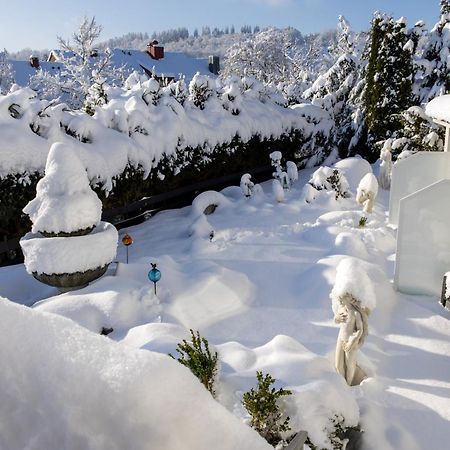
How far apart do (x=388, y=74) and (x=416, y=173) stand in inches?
404

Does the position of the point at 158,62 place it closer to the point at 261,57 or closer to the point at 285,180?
the point at 261,57

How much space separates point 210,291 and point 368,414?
14.1ft

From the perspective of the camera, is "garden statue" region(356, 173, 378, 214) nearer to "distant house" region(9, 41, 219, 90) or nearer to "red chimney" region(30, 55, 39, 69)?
"distant house" region(9, 41, 219, 90)

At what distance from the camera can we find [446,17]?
71.2ft

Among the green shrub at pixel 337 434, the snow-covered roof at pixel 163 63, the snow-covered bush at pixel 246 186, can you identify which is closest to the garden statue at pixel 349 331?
the green shrub at pixel 337 434

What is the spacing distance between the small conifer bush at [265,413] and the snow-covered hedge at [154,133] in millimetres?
8677

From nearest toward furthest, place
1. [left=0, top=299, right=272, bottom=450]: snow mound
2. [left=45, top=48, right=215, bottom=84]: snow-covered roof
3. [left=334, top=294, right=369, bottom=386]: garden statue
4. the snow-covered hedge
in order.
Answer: [left=0, top=299, right=272, bottom=450]: snow mound
[left=334, top=294, right=369, bottom=386]: garden statue
the snow-covered hedge
[left=45, top=48, right=215, bottom=84]: snow-covered roof

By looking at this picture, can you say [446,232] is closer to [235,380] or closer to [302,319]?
[302,319]

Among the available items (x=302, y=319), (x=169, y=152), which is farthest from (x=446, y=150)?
(x=169, y=152)

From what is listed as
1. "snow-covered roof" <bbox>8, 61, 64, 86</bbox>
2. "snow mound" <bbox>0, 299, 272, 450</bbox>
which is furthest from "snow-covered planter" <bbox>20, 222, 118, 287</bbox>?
"snow-covered roof" <bbox>8, 61, 64, 86</bbox>

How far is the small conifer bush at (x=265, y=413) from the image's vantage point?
166 inches

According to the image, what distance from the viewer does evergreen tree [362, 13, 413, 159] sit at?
20.7m

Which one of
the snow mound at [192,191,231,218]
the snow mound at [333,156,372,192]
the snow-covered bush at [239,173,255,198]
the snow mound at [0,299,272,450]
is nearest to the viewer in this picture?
the snow mound at [0,299,272,450]

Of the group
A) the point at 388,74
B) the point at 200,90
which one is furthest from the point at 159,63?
the point at 388,74
